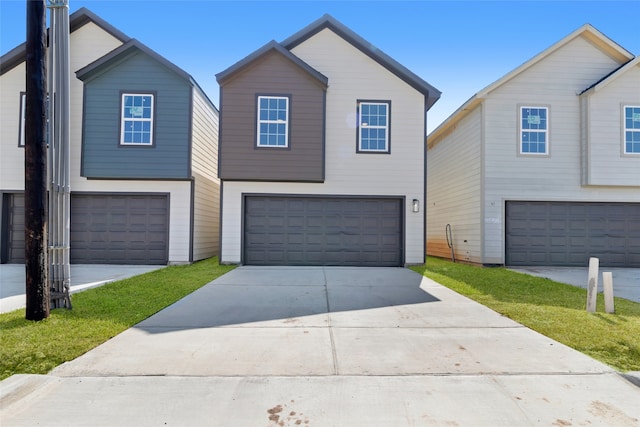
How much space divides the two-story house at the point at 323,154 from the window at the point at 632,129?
6674mm

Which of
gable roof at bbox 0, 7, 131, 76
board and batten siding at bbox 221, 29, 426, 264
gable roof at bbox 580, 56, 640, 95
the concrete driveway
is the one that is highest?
gable roof at bbox 0, 7, 131, 76

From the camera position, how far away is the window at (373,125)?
39.3 feet

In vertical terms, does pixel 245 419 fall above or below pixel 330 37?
below

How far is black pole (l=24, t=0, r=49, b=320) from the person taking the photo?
5016mm

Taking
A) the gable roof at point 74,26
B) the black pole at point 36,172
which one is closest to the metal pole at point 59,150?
the black pole at point 36,172

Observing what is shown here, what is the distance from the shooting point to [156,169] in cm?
1165

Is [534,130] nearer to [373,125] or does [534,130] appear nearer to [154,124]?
[373,125]

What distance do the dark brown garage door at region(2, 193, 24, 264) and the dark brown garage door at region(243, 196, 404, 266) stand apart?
7.22 m

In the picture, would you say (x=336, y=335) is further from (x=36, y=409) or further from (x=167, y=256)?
(x=167, y=256)

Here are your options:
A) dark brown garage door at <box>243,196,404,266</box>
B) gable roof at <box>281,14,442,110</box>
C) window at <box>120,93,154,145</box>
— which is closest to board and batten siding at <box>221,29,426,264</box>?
gable roof at <box>281,14,442,110</box>

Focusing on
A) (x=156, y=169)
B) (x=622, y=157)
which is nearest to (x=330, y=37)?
(x=156, y=169)

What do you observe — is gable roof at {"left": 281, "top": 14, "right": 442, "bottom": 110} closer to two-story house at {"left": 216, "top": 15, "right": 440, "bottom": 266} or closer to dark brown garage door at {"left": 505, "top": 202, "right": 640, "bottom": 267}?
two-story house at {"left": 216, "top": 15, "right": 440, "bottom": 266}

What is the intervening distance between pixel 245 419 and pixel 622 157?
1445 centimetres

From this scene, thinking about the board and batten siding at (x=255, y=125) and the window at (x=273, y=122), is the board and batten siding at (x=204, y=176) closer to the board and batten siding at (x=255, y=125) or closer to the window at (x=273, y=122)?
the board and batten siding at (x=255, y=125)
